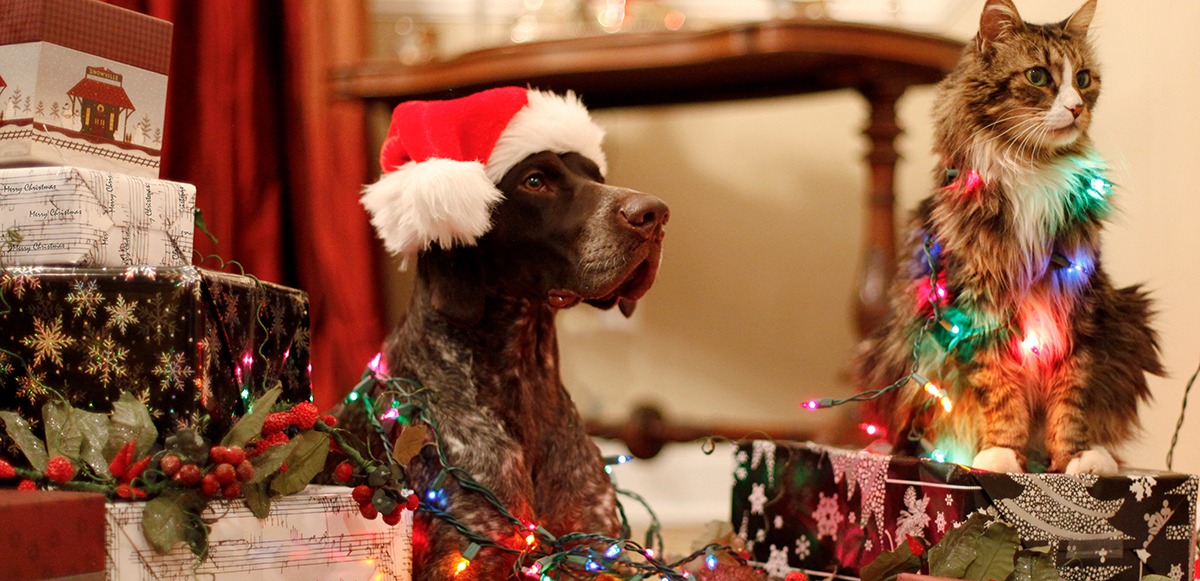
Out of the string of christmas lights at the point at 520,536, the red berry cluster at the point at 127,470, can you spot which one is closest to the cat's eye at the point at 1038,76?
the string of christmas lights at the point at 520,536

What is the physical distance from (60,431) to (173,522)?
15 cm

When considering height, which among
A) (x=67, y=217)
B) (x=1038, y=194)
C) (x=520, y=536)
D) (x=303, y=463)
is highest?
(x=1038, y=194)

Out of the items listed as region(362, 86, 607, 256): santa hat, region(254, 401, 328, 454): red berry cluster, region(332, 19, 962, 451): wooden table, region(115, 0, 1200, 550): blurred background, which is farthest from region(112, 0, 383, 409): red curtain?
region(254, 401, 328, 454): red berry cluster

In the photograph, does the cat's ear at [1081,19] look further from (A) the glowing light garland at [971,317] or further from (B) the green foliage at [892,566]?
(B) the green foliage at [892,566]

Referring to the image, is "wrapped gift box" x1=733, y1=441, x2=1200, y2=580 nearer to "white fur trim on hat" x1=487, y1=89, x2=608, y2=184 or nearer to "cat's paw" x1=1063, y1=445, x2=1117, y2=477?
"cat's paw" x1=1063, y1=445, x2=1117, y2=477

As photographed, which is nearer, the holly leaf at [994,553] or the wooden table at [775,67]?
the holly leaf at [994,553]

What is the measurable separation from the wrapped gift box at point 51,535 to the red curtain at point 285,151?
140 centimetres

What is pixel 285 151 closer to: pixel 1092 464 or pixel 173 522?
pixel 173 522

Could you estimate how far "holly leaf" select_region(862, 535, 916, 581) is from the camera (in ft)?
3.59

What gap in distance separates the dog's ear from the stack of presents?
0.24m

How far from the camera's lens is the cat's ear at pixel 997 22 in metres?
1.21

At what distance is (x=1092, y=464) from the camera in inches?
45.0

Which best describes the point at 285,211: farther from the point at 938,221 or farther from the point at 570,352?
the point at 938,221

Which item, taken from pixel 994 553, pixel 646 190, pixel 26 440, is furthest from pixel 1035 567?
pixel 646 190
